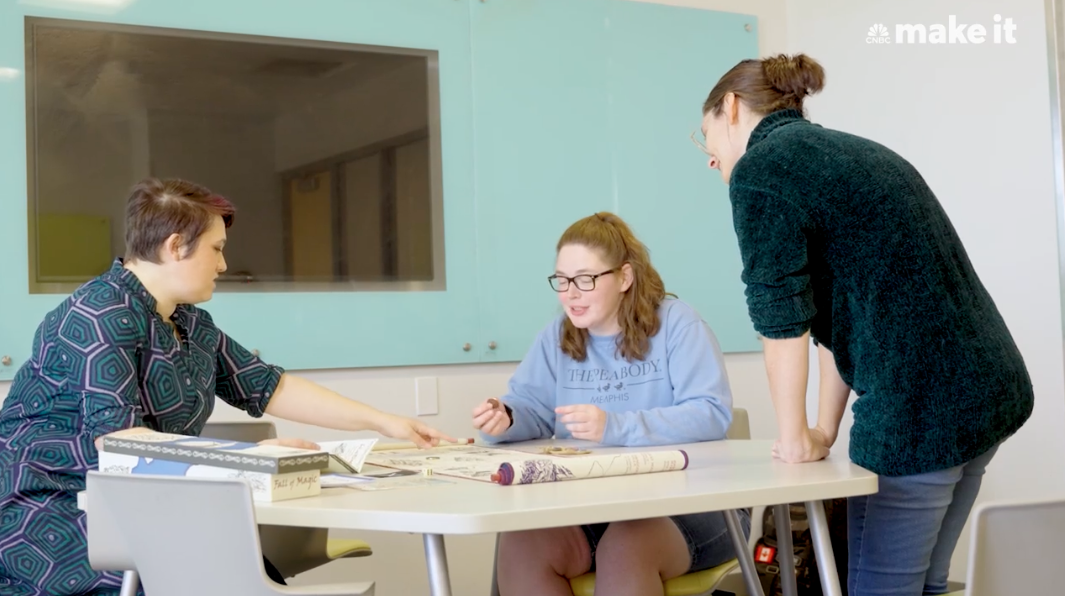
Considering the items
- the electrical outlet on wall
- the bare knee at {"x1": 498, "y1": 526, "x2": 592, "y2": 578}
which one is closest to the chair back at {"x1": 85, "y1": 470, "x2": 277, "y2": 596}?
the bare knee at {"x1": 498, "y1": 526, "x2": 592, "y2": 578}

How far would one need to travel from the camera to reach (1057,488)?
3.05 metres

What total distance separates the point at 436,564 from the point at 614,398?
1.13 meters

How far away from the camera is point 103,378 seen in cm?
174

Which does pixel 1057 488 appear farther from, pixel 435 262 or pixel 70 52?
pixel 70 52

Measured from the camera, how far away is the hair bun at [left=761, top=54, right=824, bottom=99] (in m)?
1.75

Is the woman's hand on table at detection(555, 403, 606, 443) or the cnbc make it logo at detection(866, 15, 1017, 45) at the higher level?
the cnbc make it logo at detection(866, 15, 1017, 45)

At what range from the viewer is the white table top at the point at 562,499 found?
1249mm

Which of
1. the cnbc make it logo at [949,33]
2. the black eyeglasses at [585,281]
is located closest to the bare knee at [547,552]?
the black eyeglasses at [585,281]

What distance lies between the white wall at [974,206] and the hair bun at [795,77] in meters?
1.45

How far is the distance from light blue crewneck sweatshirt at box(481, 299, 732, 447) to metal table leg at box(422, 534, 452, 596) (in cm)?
85

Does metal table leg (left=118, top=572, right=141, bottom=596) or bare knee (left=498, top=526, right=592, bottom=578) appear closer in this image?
metal table leg (left=118, top=572, right=141, bottom=596)

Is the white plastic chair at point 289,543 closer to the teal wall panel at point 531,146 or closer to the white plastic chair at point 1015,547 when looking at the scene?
the teal wall panel at point 531,146

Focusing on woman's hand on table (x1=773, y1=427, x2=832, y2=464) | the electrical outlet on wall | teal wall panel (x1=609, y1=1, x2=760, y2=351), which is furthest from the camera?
teal wall panel (x1=609, y1=1, x2=760, y2=351)

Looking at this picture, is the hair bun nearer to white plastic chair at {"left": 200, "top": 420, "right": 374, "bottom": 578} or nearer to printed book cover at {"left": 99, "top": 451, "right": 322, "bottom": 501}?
printed book cover at {"left": 99, "top": 451, "right": 322, "bottom": 501}
